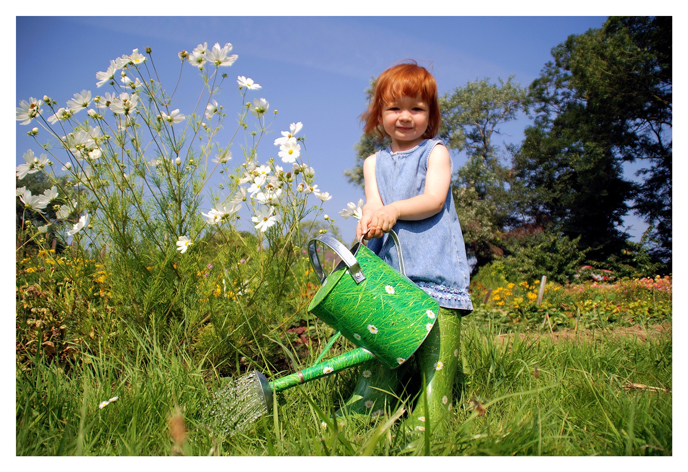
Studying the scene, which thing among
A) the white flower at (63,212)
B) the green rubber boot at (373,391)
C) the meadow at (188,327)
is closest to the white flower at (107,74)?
the meadow at (188,327)

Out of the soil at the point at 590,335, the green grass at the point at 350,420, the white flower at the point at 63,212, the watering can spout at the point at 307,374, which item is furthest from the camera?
the soil at the point at 590,335

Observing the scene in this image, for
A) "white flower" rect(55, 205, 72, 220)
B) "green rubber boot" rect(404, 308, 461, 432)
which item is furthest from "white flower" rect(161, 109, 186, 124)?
"green rubber boot" rect(404, 308, 461, 432)

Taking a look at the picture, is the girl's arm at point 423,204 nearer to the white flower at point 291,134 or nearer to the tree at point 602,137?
the white flower at point 291,134

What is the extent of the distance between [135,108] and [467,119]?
15591mm

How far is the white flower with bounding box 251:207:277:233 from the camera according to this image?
1790 millimetres

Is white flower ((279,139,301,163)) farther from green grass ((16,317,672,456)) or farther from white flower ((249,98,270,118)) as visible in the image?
green grass ((16,317,672,456))

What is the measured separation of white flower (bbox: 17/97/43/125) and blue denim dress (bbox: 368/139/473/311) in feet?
4.56

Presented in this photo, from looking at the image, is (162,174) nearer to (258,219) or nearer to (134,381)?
(258,219)

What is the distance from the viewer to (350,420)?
1382mm

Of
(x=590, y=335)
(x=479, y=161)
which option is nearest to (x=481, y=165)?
(x=479, y=161)

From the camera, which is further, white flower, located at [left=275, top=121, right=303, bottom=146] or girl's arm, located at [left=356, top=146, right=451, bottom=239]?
white flower, located at [left=275, top=121, right=303, bottom=146]

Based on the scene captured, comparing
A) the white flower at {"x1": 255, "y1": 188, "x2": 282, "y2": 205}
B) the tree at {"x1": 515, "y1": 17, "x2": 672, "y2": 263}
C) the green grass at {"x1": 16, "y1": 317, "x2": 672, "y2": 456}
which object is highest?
the tree at {"x1": 515, "y1": 17, "x2": 672, "y2": 263}

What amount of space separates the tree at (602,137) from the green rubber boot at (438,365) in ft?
22.7

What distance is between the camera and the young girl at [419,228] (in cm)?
141
